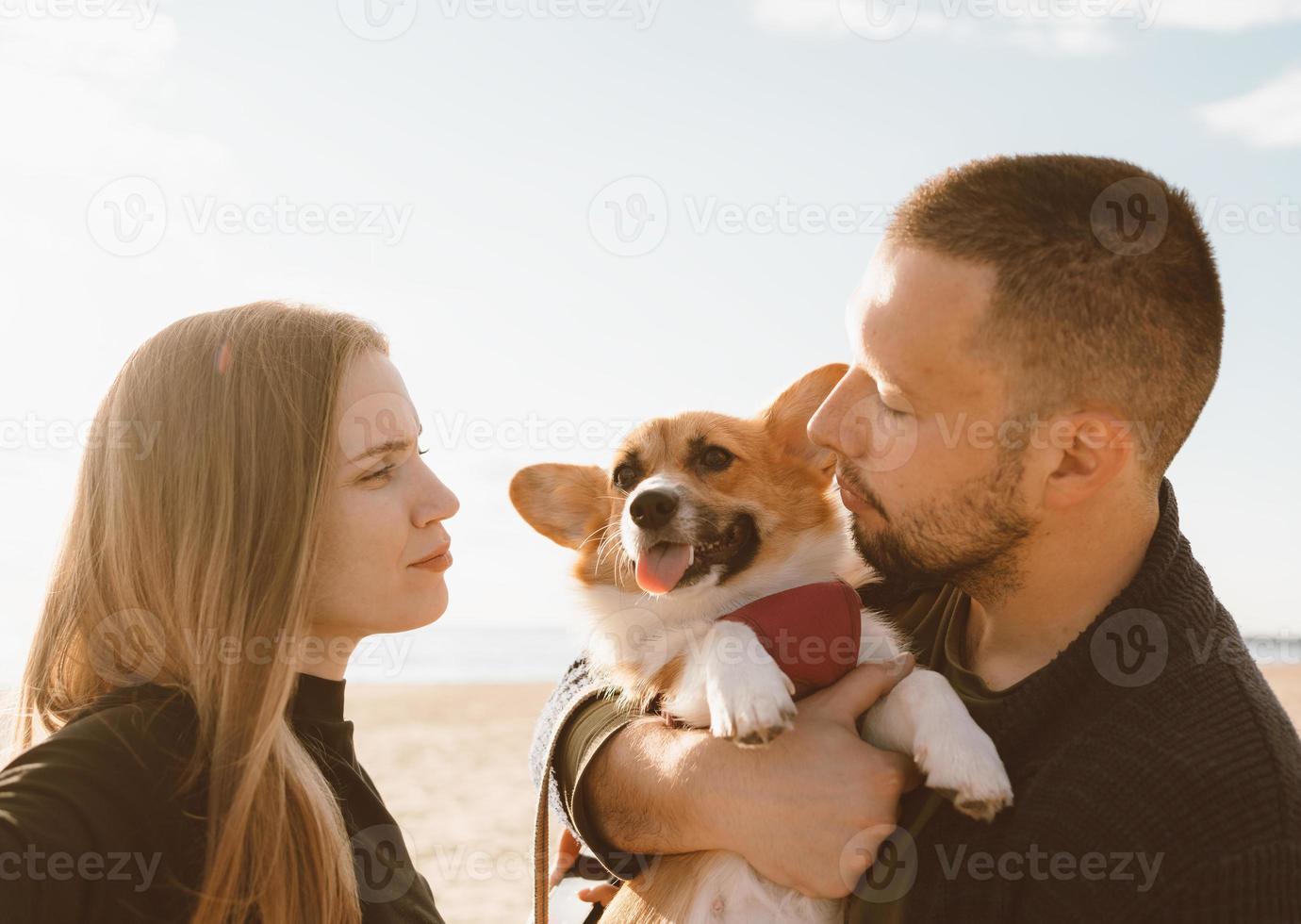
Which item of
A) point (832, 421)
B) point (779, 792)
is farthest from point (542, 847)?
point (832, 421)

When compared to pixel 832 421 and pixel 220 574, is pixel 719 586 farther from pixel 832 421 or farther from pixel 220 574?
pixel 220 574

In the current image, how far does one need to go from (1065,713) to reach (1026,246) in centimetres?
108

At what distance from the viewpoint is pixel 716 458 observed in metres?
3.66

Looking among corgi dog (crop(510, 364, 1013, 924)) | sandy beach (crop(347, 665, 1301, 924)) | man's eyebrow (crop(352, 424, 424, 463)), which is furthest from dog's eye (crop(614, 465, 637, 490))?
sandy beach (crop(347, 665, 1301, 924))

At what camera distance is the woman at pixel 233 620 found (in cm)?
197

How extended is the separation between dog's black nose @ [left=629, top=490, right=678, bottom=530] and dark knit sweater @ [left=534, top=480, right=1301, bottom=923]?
1166 mm

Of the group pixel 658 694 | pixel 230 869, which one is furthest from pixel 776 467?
pixel 230 869

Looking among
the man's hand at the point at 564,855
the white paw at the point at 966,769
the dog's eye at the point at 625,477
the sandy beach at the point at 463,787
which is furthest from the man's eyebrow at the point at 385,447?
the sandy beach at the point at 463,787

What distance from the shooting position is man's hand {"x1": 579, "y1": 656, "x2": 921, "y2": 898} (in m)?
2.27

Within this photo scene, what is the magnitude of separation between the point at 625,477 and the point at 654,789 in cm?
147

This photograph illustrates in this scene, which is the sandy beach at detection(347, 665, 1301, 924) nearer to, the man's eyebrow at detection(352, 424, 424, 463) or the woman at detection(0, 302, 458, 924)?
the woman at detection(0, 302, 458, 924)

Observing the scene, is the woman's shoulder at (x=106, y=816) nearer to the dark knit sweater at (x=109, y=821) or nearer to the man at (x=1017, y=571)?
the dark knit sweater at (x=109, y=821)

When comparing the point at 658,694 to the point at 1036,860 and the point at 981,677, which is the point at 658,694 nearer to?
the point at 981,677

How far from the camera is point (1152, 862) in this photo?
1930 mm
